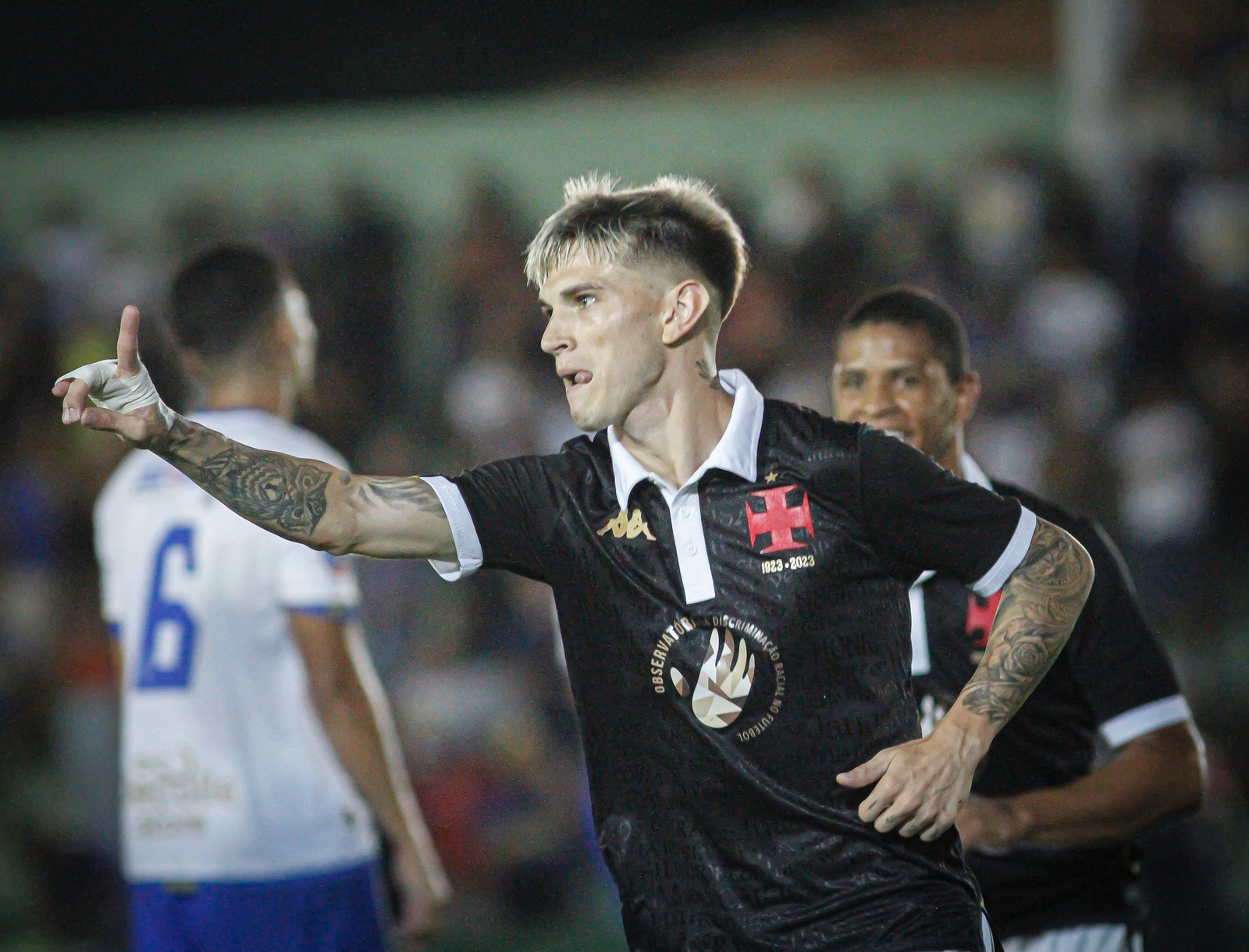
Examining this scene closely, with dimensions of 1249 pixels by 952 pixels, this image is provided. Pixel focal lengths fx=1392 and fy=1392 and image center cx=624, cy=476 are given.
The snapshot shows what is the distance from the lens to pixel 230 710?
3.83 meters

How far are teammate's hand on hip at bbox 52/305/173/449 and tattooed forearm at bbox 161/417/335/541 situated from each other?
6 centimetres

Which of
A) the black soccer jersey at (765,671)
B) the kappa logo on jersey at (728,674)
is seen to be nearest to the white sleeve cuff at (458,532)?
the black soccer jersey at (765,671)

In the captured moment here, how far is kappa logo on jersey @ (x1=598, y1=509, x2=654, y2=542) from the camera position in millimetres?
2865

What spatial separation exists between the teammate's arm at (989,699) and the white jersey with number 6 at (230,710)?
1785 mm

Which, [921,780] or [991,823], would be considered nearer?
[921,780]

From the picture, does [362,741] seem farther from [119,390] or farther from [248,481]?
[119,390]

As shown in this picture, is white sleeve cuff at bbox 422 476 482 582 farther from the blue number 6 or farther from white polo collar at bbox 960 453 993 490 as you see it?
white polo collar at bbox 960 453 993 490

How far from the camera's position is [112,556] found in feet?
13.3

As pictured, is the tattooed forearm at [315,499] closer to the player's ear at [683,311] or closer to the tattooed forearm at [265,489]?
the tattooed forearm at [265,489]

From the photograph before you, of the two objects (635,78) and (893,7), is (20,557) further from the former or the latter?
(893,7)

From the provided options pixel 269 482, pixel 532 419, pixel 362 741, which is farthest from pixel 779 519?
pixel 532 419

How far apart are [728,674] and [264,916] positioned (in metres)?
1.76

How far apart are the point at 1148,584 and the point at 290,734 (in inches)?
204

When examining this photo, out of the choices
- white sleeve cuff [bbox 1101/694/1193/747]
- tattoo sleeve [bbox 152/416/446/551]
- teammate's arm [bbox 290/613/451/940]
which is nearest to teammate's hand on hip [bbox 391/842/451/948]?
teammate's arm [bbox 290/613/451/940]
